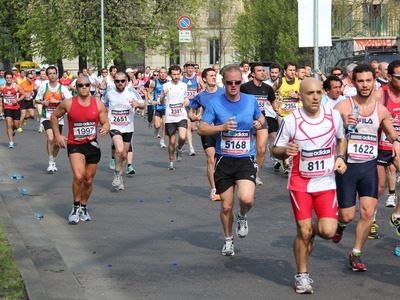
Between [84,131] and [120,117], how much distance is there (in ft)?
11.1

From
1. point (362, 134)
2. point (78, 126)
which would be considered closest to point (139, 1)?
point (78, 126)

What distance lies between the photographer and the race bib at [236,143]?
880cm

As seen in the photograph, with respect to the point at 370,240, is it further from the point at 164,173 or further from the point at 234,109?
the point at 164,173

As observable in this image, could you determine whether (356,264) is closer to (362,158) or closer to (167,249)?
(362,158)

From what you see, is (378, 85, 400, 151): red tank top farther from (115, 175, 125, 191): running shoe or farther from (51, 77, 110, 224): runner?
(115, 175, 125, 191): running shoe

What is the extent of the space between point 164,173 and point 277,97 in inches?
93.4

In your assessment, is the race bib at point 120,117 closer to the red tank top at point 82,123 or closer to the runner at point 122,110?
the runner at point 122,110

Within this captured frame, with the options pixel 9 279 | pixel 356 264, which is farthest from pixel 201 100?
pixel 9 279

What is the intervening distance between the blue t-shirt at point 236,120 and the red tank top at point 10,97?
14081mm

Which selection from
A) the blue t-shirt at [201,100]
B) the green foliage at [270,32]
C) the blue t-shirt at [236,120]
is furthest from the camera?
the green foliage at [270,32]

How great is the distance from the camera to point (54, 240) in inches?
387

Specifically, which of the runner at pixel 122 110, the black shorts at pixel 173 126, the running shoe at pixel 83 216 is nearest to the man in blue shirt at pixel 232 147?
the running shoe at pixel 83 216

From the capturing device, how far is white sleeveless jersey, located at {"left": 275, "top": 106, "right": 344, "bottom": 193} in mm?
7262

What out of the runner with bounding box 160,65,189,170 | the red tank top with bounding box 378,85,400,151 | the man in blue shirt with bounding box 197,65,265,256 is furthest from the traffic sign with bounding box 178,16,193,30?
the man in blue shirt with bounding box 197,65,265,256
